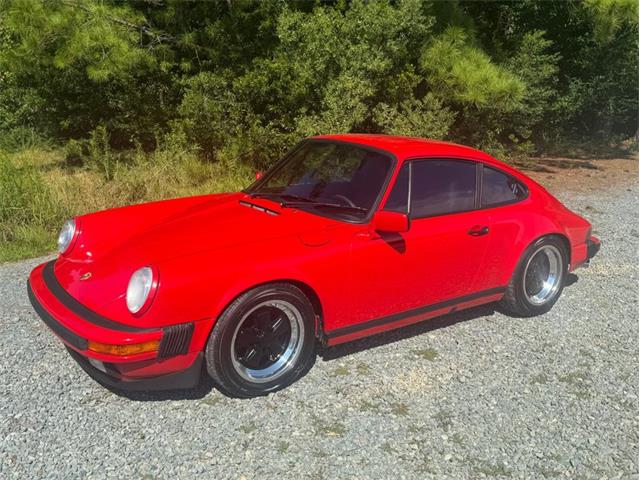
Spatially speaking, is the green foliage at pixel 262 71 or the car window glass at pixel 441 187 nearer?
the car window glass at pixel 441 187

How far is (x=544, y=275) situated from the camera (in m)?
4.44

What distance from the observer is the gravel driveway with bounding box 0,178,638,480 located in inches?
101

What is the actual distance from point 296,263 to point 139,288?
83 cm

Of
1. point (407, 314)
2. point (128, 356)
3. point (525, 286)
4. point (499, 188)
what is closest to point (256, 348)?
point (128, 356)

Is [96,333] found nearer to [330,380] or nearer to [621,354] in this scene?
[330,380]

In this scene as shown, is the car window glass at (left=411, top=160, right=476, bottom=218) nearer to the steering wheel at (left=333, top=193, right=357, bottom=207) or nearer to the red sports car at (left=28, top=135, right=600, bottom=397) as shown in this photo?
the red sports car at (left=28, top=135, right=600, bottom=397)

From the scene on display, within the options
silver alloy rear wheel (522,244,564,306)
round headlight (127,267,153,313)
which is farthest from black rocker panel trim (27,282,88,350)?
silver alloy rear wheel (522,244,564,306)

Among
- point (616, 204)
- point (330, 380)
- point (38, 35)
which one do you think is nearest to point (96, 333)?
point (330, 380)

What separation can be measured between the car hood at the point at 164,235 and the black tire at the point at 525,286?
1.69 metres

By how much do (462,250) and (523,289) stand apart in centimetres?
87

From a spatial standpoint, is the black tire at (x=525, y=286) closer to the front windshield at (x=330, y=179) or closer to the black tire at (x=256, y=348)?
the front windshield at (x=330, y=179)

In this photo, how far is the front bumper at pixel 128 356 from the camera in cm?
263

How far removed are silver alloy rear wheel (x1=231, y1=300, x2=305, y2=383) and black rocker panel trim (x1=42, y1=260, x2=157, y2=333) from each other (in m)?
0.55

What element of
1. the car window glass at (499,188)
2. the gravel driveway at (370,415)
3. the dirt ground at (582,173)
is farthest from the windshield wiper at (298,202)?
the dirt ground at (582,173)
